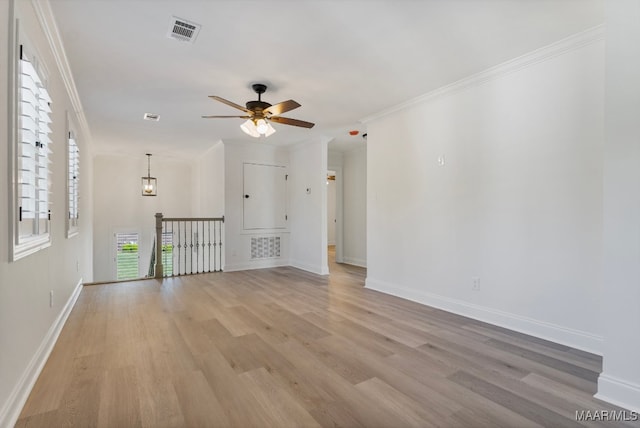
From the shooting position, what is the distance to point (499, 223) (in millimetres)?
3176

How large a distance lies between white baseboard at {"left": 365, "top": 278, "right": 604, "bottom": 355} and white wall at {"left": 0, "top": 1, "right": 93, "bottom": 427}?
3675 mm

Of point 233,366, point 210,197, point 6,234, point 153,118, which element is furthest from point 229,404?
point 210,197

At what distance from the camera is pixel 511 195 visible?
3.08 m

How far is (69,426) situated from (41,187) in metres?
Answer: 1.63

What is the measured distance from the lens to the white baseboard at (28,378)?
5.40ft

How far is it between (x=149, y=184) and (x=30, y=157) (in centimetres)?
665

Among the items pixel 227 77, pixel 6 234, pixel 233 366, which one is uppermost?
pixel 227 77

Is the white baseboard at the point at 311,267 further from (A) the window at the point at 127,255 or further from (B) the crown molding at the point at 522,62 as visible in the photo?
(A) the window at the point at 127,255

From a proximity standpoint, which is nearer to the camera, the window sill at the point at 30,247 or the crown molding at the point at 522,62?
the window sill at the point at 30,247

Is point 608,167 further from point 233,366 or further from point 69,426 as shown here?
point 69,426

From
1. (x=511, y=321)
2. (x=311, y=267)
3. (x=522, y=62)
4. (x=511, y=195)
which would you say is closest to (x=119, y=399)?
(x=511, y=321)

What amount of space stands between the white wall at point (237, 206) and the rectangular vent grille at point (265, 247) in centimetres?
8

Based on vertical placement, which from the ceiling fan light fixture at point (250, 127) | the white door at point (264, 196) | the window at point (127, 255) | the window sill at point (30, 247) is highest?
the ceiling fan light fixture at point (250, 127)

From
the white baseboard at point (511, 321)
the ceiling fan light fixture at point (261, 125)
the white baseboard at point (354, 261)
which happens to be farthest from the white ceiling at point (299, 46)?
the white baseboard at point (354, 261)
